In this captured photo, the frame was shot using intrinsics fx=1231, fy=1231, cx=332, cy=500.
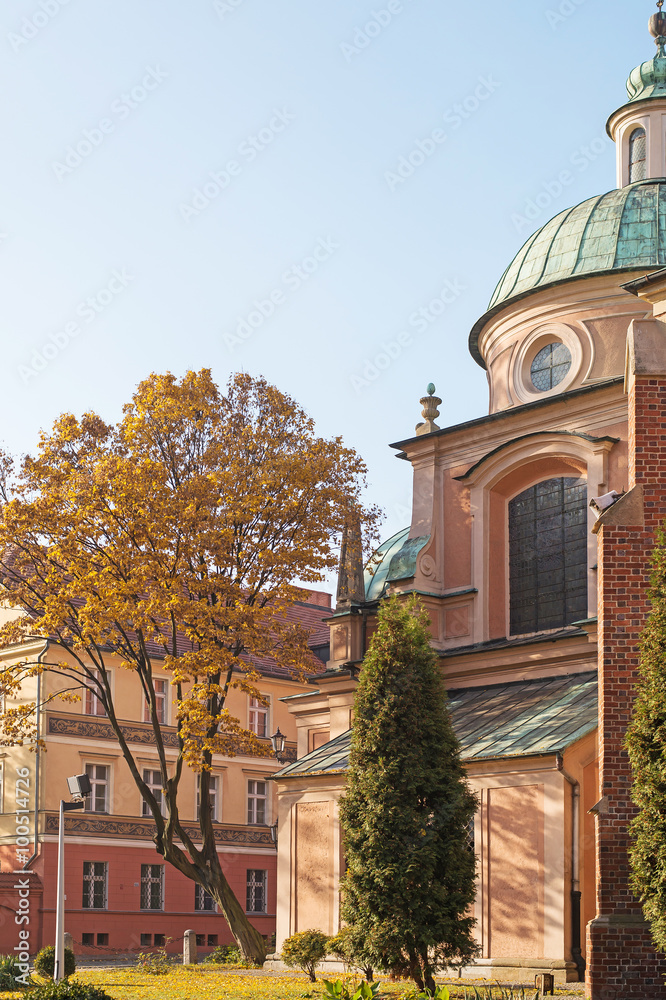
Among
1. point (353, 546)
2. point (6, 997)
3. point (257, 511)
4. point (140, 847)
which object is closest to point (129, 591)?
point (257, 511)

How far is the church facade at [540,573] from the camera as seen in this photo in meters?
14.4

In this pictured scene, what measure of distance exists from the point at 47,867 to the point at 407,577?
14803 mm

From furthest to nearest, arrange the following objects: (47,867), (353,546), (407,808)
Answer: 1. (47,867)
2. (353,546)
3. (407,808)

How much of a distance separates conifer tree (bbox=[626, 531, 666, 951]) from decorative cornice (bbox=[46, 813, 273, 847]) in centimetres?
2493

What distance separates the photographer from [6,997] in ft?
55.7

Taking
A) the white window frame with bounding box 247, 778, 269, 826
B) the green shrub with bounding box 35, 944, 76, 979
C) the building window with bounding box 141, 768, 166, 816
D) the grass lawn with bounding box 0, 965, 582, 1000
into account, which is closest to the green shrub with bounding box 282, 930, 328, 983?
the grass lawn with bounding box 0, 965, 582, 1000

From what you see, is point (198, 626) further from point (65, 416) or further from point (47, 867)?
point (47, 867)

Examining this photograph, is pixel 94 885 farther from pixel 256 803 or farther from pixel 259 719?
pixel 259 719

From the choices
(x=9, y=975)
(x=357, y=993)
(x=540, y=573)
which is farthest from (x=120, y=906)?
(x=357, y=993)

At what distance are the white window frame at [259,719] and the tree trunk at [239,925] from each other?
54.1 ft

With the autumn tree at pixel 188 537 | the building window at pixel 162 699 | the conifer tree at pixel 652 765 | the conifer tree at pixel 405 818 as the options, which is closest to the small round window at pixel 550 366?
Result: the autumn tree at pixel 188 537

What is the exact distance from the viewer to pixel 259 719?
4191cm

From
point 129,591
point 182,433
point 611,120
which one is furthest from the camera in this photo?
point 611,120

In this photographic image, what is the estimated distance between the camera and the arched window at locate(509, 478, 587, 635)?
81.6ft
